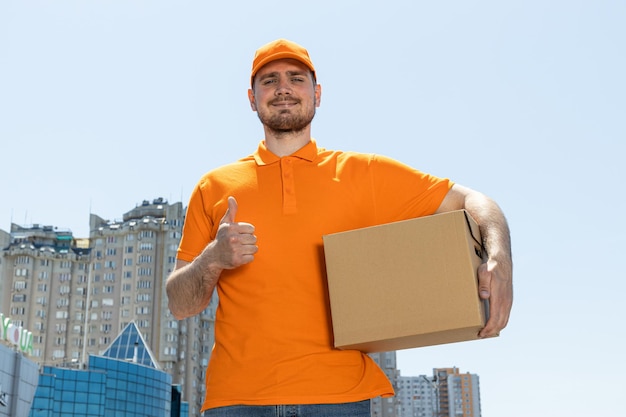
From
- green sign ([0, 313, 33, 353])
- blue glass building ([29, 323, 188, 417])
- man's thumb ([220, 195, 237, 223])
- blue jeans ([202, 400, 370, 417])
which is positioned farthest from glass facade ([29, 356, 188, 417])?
man's thumb ([220, 195, 237, 223])

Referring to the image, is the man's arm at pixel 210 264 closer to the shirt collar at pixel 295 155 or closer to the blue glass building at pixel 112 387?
the shirt collar at pixel 295 155

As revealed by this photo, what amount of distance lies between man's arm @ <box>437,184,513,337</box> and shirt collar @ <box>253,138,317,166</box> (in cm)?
78

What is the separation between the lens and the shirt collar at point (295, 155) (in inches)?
150

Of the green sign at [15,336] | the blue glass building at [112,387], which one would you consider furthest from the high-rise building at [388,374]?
the green sign at [15,336]

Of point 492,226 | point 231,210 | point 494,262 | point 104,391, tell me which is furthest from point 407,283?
point 104,391

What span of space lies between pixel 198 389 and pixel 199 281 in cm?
8666

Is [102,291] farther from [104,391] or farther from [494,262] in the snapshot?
[494,262]

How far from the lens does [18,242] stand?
3762 inches

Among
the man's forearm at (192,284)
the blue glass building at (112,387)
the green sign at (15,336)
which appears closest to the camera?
the man's forearm at (192,284)

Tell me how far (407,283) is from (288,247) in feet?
1.90

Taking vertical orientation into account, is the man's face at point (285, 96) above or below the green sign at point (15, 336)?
below

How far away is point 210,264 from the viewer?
3.38 m

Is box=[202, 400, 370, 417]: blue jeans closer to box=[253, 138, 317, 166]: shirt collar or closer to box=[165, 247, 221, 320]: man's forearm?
box=[165, 247, 221, 320]: man's forearm

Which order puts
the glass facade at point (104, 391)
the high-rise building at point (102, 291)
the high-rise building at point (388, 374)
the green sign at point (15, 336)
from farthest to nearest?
the high-rise building at point (388, 374), the high-rise building at point (102, 291), the glass facade at point (104, 391), the green sign at point (15, 336)
